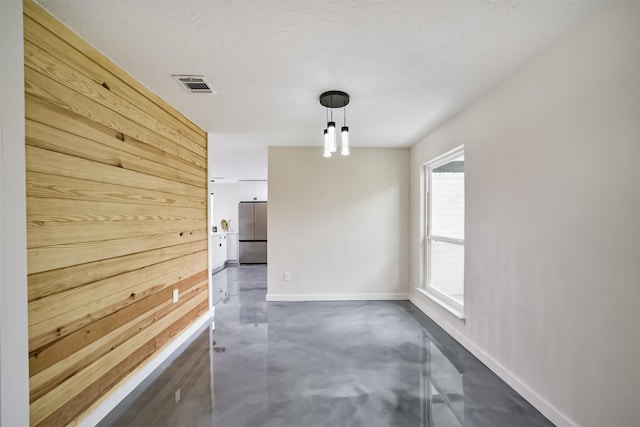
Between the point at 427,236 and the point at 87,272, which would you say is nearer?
the point at 87,272

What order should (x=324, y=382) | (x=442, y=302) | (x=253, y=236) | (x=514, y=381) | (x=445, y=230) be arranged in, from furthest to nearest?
(x=253, y=236) < (x=445, y=230) < (x=442, y=302) < (x=324, y=382) < (x=514, y=381)

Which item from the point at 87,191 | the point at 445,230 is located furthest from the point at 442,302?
the point at 87,191

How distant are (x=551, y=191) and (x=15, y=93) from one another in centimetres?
293

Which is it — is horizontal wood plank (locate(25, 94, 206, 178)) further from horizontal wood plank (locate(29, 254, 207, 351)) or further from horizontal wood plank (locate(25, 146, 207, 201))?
horizontal wood plank (locate(29, 254, 207, 351))

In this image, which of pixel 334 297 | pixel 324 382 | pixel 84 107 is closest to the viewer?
pixel 84 107

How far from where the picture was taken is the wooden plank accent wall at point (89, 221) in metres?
1.47

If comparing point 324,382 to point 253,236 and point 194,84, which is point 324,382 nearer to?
point 194,84

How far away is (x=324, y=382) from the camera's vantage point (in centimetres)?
229

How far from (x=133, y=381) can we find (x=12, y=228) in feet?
5.00

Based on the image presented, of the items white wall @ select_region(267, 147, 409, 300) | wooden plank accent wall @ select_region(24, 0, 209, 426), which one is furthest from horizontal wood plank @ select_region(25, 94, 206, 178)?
white wall @ select_region(267, 147, 409, 300)

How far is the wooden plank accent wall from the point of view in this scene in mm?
1474

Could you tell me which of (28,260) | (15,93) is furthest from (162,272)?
(15,93)

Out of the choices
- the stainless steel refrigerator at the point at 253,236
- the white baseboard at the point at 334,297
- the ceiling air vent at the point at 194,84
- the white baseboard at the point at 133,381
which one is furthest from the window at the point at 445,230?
the stainless steel refrigerator at the point at 253,236

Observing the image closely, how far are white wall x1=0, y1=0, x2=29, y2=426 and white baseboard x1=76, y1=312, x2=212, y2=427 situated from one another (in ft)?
1.82
